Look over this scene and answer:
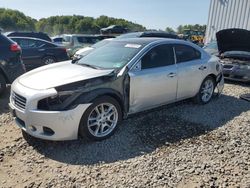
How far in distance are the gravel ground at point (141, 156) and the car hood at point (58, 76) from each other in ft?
2.78

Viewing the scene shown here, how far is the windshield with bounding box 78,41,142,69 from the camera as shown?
4440 millimetres

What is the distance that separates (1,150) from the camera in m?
3.78

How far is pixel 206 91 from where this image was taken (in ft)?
20.0

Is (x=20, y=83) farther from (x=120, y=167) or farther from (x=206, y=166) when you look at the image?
(x=206, y=166)

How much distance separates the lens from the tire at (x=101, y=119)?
382cm

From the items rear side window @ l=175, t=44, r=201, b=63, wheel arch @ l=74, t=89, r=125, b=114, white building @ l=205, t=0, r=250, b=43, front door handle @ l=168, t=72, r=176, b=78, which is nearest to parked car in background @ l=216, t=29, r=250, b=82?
rear side window @ l=175, t=44, r=201, b=63

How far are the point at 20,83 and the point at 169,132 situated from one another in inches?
96.5

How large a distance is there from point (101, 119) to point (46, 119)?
0.83 metres

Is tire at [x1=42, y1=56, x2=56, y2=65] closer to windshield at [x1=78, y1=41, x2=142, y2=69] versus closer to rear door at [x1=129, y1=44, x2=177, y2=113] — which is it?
windshield at [x1=78, y1=41, x2=142, y2=69]

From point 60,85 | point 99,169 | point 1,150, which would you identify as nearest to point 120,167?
point 99,169

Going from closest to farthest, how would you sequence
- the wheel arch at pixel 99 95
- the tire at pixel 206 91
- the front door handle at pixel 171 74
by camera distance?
the wheel arch at pixel 99 95, the front door handle at pixel 171 74, the tire at pixel 206 91

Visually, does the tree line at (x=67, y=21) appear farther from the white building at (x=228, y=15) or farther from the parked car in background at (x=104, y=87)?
the parked car in background at (x=104, y=87)

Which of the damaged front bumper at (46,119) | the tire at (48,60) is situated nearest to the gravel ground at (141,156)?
the damaged front bumper at (46,119)

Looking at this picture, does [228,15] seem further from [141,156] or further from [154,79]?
[141,156]
